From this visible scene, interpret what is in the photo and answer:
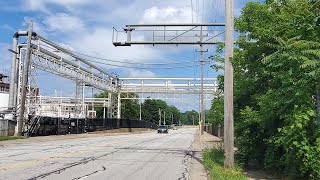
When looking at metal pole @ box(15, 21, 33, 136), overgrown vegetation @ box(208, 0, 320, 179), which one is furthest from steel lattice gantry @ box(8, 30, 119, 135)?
overgrown vegetation @ box(208, 0, 320, 179)

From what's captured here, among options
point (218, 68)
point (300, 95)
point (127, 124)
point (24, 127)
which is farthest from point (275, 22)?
point (127, 124)

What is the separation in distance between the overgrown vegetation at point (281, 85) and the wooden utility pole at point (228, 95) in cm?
43

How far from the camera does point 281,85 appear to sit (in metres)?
11.4

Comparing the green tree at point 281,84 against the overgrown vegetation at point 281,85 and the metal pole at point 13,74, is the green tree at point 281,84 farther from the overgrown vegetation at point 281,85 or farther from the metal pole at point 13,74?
the metal pole at point 13,74

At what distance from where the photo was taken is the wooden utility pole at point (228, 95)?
1262 centimetres

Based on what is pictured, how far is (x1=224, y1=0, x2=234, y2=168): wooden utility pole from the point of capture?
12617 millimetres

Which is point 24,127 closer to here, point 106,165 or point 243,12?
point 106,165

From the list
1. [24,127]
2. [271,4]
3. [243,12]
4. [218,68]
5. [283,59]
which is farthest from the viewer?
[24,127]

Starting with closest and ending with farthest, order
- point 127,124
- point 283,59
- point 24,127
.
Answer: point 283,59
point 24,127
point 127,124

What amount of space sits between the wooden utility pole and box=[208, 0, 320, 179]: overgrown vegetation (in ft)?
1.41

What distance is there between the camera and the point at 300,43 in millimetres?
9461

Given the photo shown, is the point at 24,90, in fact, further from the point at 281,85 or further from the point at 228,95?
the point at 281,85

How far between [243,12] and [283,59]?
16.2 feet

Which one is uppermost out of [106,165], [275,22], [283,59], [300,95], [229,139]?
[275,22]
